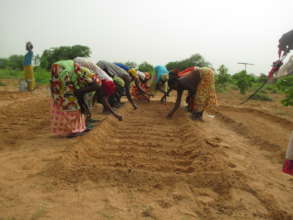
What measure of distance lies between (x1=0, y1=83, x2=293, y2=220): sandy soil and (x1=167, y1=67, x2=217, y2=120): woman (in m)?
1.33

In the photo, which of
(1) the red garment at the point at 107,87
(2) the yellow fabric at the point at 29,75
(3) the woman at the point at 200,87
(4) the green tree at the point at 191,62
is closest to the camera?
(1) the red garment at the point at 107,87

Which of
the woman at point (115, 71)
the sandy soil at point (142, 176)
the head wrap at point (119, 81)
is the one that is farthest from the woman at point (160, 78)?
the sandy soil at point (142, 176)

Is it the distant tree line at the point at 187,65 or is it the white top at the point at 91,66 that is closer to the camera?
the white top at the point at 91,66

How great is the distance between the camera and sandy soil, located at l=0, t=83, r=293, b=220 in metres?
2.27

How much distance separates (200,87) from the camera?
6.40 m

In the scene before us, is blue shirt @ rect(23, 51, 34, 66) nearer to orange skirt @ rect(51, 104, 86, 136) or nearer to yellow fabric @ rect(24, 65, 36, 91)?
yellow fabric @ rect(24, 65, 36, 91)

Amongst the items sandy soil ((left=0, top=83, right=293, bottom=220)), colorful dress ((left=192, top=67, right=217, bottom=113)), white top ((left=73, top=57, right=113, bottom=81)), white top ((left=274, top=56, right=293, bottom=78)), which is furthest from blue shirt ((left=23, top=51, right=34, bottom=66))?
white top ((left=274, top=56, right=293, bottom=78))

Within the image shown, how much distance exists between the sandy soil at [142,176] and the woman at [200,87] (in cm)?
133

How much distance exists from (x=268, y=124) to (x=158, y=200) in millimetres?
5201

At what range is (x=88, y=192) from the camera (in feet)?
8.32

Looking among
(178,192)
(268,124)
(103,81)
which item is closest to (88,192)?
(178,192)

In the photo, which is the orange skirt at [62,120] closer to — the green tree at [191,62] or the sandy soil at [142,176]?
the sandy soil at [142,176]

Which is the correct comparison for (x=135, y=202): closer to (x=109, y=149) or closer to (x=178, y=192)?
(x=178, y=192)

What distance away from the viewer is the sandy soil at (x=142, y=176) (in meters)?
2.27
